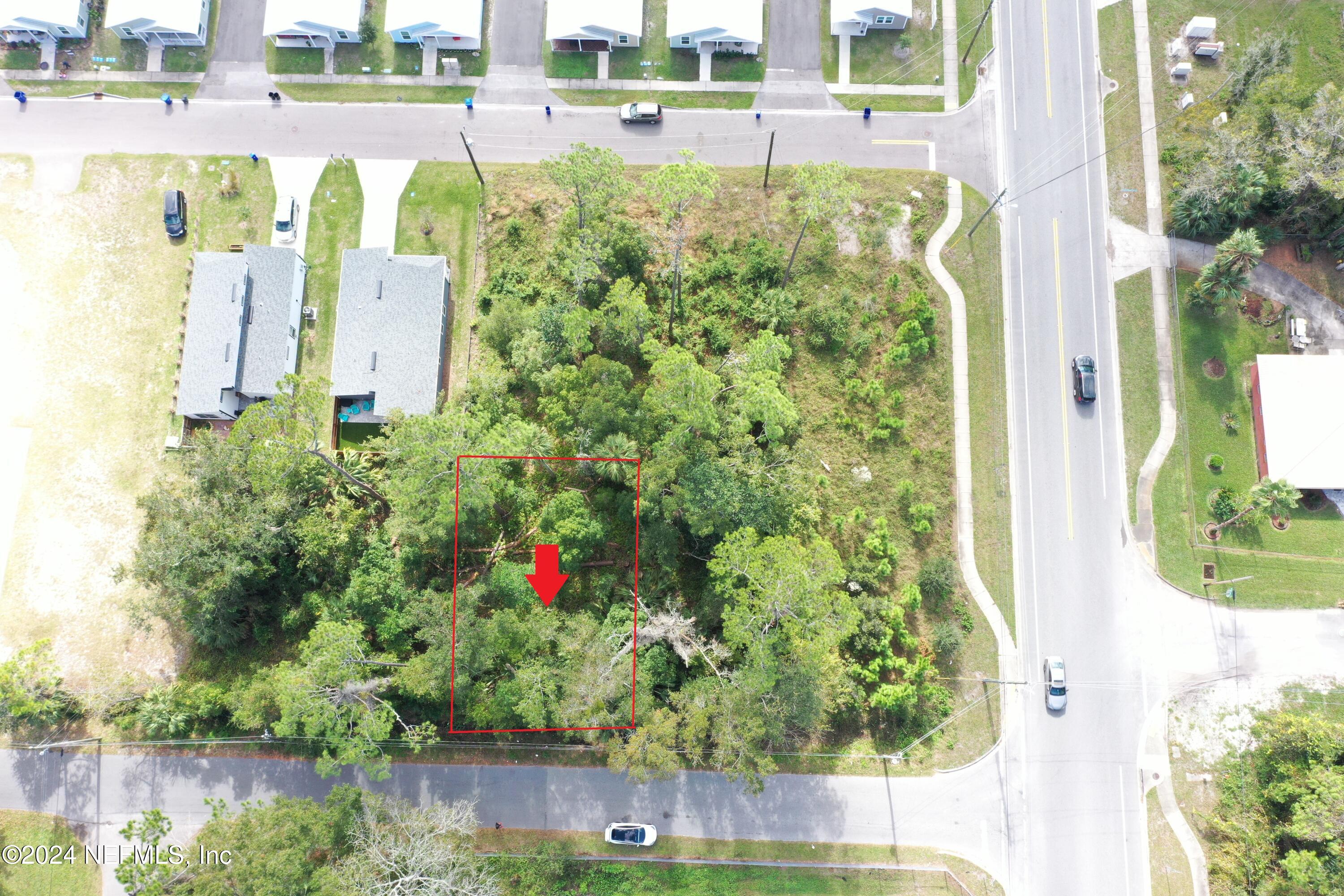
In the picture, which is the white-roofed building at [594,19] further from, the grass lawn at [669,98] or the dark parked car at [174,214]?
the dark parked car at [174,214]

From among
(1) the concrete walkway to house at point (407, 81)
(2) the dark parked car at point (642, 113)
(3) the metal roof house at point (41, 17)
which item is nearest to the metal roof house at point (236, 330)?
(1) the concrete walkway to house at point (407, 81)

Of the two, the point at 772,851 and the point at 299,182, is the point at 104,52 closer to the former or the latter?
the point at 299,182

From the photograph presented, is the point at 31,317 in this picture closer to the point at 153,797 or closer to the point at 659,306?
the point at 153,797

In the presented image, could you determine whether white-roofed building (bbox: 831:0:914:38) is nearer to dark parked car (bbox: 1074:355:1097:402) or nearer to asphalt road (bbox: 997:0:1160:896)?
asphalt road (bbox: 997:0:1160:896)

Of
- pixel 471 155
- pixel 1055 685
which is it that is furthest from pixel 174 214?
pixel 1055 685

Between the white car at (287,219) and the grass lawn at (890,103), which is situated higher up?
the grass lawn at (890,103)
